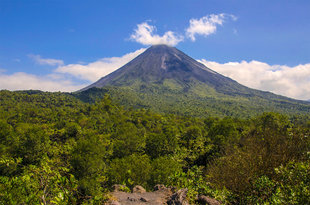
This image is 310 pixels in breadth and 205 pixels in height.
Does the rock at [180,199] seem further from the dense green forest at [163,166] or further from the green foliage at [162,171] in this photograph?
the green foliage at [162,171]

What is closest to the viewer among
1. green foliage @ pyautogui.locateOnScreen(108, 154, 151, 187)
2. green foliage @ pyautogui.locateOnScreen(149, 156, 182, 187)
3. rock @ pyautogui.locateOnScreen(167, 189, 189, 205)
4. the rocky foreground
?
rock @ pyautogui.locateOnScreen(167, 189, 189, 205)

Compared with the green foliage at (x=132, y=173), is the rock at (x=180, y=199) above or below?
above

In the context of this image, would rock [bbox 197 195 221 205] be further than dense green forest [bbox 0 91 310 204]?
Yes

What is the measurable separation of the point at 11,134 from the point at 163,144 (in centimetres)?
2540

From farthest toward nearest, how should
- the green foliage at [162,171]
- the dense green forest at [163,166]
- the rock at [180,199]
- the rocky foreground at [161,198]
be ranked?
the green foliage at [162,171], the rocky foreground at [161,198], the rock at [180,199], the dense green forest at [163,166]

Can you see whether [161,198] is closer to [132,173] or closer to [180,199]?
[180,199]

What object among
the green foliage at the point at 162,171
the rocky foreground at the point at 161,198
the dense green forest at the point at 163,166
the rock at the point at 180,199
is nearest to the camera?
the dense green forest at the point at 163,166

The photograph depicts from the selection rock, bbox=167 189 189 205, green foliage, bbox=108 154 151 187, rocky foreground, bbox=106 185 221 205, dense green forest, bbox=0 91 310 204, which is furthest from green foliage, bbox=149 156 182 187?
rock, bbox=167 189 189 205

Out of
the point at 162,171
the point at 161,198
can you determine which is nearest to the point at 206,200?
the point at 161,198

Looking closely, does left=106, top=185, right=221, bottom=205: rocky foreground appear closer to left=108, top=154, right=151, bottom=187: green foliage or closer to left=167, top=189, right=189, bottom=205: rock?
left=167, top=189, right=189, bottom=205: rock

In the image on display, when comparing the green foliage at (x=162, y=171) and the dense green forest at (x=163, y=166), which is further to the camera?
the green foliage at (x=162, y=171)

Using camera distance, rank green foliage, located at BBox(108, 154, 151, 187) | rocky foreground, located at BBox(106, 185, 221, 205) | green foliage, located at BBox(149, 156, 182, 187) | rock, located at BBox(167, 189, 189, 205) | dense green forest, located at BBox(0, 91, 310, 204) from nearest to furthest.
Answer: dense green forest, located at BBox(0, 91, 310, 204), rock, located at BBox(167, 189, 189, 205), rocky foreground, located at BBox(106, 185, 221, 205), green foliage, located at BBox(149, 156, 182, 187), green foliage, located at BBox(108, 154, 151, 187)

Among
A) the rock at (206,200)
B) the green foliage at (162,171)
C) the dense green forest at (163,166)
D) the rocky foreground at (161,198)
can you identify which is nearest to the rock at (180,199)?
the rocky foreground at (161,198)

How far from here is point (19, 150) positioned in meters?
24.0
